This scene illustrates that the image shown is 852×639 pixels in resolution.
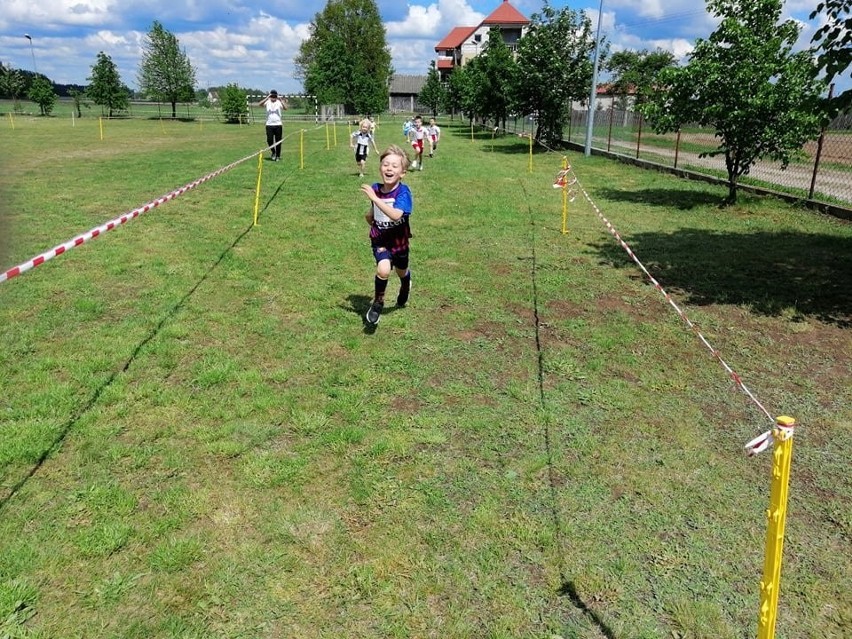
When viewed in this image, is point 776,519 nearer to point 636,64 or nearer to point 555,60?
point 555,60

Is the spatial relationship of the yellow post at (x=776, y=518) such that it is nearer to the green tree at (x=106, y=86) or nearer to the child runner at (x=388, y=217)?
the child runner at (x=388, y=217)

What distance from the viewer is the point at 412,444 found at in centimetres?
401

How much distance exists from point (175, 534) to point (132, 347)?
2754 mm

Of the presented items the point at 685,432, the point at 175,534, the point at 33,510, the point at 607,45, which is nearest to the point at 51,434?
the point at 33,510

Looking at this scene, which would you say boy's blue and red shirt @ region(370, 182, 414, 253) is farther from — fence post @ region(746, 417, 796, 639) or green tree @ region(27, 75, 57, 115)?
green tree @ region(27, 75, 57, 115)

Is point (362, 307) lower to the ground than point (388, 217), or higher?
lower

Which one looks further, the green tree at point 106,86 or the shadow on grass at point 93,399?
the green tree at point 106,86

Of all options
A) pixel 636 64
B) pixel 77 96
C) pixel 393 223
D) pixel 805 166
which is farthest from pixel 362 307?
pixel 636 64

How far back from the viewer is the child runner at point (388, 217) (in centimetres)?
551

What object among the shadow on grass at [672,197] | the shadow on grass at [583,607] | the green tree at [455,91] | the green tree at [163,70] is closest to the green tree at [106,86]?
the green tree at [163,70]

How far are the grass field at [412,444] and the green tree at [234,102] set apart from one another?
4849 cm

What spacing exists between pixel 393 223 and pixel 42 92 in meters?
62.1

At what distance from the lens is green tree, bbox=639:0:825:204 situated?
11586mm

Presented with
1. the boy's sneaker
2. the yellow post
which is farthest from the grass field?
the yellow post
